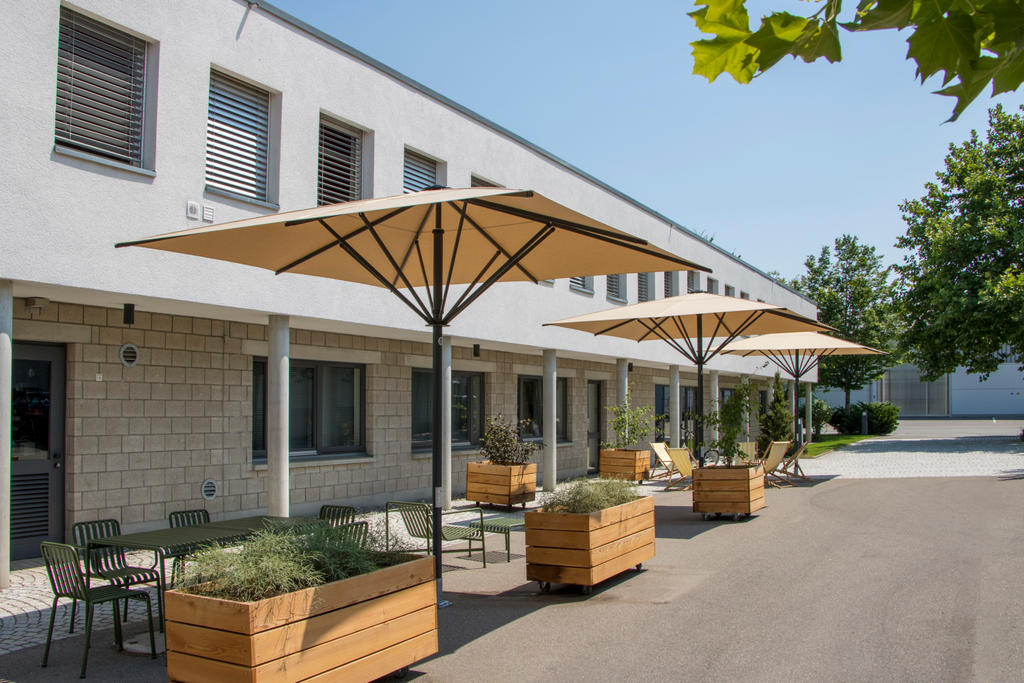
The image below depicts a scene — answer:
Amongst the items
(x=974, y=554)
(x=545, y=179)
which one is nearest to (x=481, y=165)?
(x=545, y=179)

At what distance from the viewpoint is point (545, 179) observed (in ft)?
52.0

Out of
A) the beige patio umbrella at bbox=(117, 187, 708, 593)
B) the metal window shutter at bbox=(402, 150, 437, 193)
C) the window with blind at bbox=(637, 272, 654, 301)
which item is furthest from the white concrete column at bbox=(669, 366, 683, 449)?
the beige patio umbrella at bbox=(117, 187, 708, 593)

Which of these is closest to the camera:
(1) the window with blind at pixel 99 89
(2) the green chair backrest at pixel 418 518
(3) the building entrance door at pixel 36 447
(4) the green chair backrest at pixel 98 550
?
(4) the green chair backrest at pixel 98 550

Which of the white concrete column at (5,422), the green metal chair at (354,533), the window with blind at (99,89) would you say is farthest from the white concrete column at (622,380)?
the white concrete column at (5,422)

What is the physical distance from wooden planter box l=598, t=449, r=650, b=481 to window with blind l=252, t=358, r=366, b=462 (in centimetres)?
578

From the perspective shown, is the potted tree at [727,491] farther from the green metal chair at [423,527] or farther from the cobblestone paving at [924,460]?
the cobblestone paving at [924,460]

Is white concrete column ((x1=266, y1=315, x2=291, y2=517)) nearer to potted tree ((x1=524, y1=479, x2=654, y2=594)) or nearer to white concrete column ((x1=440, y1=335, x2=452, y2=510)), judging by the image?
white concrete column ((x1=440, y1=335, x2=452, y2=510))

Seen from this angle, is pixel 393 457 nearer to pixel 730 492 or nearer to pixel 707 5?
pixel 730 492

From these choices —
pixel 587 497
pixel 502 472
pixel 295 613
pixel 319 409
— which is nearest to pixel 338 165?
pixel 319 409

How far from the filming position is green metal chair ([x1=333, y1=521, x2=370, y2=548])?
502 cm

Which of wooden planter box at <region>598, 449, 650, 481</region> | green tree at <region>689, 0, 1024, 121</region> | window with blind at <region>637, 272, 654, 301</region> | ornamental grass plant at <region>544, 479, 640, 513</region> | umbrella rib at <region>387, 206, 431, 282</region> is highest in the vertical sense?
window with blind at <region>637, 272, 654, 301</region>

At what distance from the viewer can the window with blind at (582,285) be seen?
17.2m

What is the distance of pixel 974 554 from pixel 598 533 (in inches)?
179

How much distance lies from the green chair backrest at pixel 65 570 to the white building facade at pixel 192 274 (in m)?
2.03
